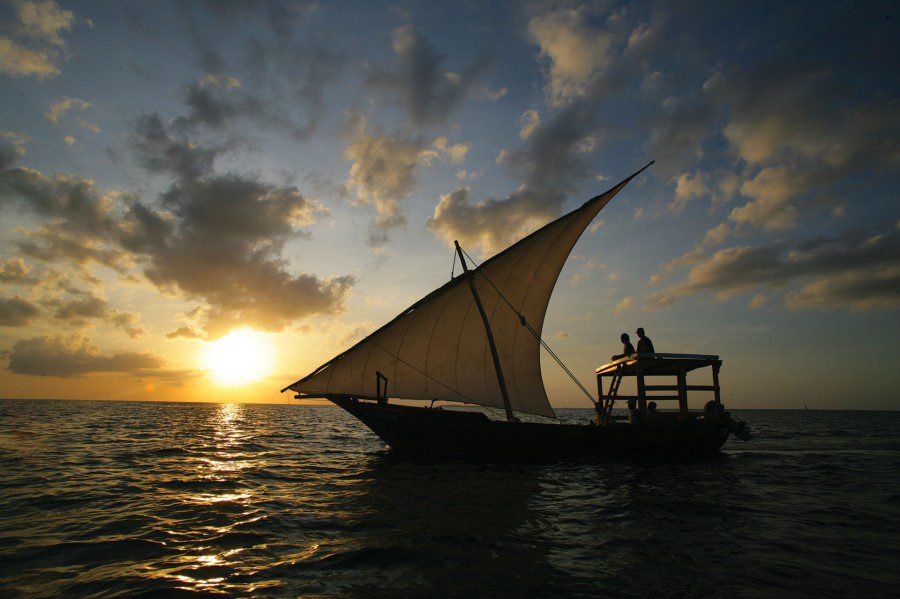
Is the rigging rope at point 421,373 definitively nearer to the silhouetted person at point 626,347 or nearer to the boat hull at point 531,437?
the boat hull at point 531,437

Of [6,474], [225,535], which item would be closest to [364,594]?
[225,535]

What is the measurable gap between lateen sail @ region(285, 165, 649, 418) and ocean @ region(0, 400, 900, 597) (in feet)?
12.4

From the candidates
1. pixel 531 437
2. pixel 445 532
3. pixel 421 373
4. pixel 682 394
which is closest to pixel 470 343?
pixel 421 373

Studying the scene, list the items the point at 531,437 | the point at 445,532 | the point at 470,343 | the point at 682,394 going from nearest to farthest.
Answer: the point at 445,532, the point at 531,437, the point at 682,394, the point at 470,343

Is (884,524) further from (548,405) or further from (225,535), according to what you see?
(225,535)

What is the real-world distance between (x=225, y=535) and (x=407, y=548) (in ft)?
11.8

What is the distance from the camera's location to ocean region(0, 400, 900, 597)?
19.7 feet

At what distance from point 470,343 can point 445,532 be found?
36.4 ft

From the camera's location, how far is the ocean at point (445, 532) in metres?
6.00

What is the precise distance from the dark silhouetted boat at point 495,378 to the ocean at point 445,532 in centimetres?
153

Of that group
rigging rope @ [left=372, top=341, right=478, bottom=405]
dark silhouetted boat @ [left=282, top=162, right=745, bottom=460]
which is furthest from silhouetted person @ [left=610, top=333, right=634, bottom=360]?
rigging rope @ [left=372, top=341, right=478, bottom=405]

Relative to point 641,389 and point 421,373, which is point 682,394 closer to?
point 641,389

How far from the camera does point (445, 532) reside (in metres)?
8.20

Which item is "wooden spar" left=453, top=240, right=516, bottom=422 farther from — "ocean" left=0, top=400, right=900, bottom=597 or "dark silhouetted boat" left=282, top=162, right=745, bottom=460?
"ocean" left=0, top=400, right=900, bottom=597
